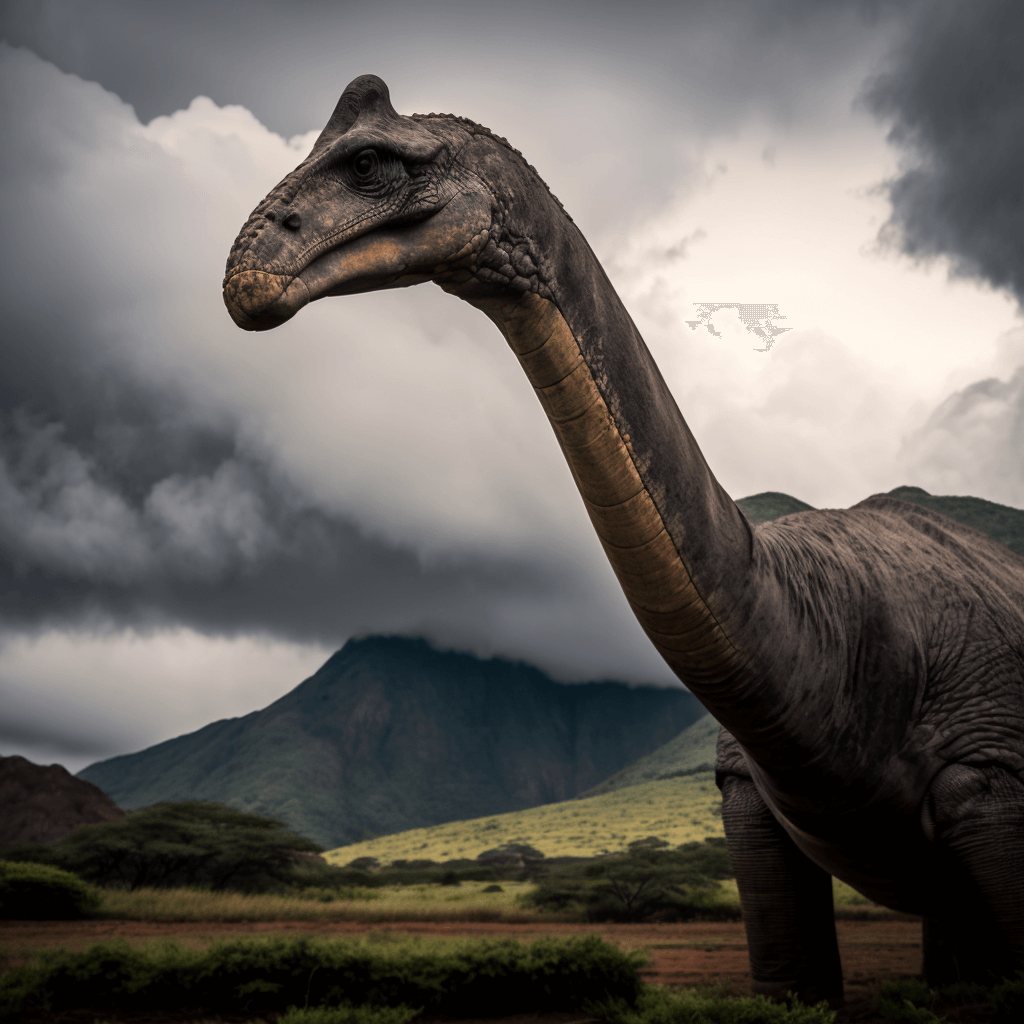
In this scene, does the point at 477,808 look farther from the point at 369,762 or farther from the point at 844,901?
the point at 844,901

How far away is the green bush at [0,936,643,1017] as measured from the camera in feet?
21.8

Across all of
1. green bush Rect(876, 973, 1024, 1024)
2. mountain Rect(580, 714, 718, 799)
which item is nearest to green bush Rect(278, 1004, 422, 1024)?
green bush Rect(876, 973, 1024, 1024)

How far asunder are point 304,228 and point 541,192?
1074mm

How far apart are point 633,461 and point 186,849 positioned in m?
21.5

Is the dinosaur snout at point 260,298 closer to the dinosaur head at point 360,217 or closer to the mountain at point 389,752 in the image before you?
the dinosaur head at point 360,217

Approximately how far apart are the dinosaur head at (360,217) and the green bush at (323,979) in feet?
20.0

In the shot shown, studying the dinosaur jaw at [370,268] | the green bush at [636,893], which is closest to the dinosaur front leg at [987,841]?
the dinosaur jaw at [370,268]

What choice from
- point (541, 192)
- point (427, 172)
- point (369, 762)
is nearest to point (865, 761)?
point (541, 192)

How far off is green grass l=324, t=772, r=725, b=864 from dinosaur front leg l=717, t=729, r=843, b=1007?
3154 cm

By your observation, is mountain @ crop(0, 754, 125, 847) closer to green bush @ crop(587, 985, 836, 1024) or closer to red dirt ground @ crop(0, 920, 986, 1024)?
red dirt ground @ crop(0, 920, 986, 1024)

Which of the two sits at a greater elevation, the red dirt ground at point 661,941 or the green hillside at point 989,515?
the green hillside at point 989,515

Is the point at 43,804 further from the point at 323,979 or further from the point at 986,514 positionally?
the point at 986,514

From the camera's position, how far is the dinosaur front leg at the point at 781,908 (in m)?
5.37

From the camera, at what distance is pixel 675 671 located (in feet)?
11.7
